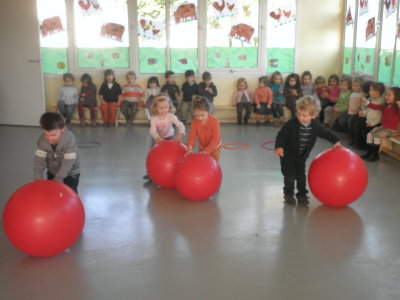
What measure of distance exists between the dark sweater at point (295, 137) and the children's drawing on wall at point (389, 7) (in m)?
3.30

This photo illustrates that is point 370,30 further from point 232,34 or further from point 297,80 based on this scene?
point 232,34

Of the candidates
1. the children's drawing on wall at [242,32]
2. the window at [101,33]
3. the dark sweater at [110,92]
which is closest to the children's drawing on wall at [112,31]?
the window at [101,33]

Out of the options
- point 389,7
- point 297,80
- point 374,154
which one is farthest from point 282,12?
point 374,154

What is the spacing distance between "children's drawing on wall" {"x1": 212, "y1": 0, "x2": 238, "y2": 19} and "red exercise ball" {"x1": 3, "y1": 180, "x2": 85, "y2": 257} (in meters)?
6.60

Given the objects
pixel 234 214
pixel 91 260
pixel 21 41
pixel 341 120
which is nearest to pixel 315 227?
pixel 234 214

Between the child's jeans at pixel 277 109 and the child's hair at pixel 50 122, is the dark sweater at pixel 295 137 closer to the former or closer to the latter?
the child's hair at pixel 50 122

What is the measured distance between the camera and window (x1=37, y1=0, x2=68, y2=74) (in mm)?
8742

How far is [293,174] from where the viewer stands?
4141mm

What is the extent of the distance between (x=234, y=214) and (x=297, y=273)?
1.14m

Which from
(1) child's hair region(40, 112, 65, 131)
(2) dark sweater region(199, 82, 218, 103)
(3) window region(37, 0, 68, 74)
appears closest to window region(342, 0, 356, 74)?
(2) dark sweater region(199, 82, 218, 103)

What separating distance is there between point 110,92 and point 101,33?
4.01 feet

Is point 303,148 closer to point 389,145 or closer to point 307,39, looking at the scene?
point 389,145

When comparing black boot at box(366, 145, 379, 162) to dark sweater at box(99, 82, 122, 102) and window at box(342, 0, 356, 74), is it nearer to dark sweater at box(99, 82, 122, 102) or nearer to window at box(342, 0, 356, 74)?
window at box(342, 0, 356, 74)

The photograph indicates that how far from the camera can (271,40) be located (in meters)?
8.88
